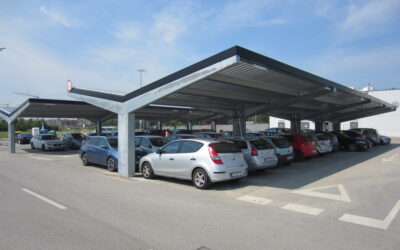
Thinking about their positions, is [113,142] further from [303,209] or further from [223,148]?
[303,209]

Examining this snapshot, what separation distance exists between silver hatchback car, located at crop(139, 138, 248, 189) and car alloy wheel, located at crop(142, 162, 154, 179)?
0.51m

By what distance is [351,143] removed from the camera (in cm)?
1933

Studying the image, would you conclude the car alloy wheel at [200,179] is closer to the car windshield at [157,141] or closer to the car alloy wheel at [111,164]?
the car alloy wheel at [111,164]

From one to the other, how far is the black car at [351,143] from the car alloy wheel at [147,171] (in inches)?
611

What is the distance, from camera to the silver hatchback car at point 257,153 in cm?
1013

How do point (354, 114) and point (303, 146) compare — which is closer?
point (303, 146)

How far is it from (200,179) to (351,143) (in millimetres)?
15321

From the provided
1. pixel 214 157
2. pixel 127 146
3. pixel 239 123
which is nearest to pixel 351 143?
pixel 239 123

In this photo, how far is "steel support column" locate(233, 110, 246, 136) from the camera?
19688 millimetres

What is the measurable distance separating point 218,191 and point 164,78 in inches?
166

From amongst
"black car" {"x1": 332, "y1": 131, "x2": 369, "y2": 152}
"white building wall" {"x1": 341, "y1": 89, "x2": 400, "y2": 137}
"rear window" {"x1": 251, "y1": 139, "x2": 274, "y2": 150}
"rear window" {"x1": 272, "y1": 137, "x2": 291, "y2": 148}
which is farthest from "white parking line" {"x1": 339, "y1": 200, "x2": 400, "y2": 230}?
"white building wall" {"x1": 341, "y1": 89, "x2": 400, "y2": 137}


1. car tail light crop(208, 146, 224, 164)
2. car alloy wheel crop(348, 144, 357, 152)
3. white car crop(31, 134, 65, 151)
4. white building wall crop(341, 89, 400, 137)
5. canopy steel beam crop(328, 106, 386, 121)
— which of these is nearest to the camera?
car tail light crop(208, 146, 224, 164)

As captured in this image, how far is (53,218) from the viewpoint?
5.53 meters

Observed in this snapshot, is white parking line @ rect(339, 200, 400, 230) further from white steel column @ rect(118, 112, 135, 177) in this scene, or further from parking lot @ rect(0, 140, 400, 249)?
white steel column @ rect(118, 112, 135, 177)
